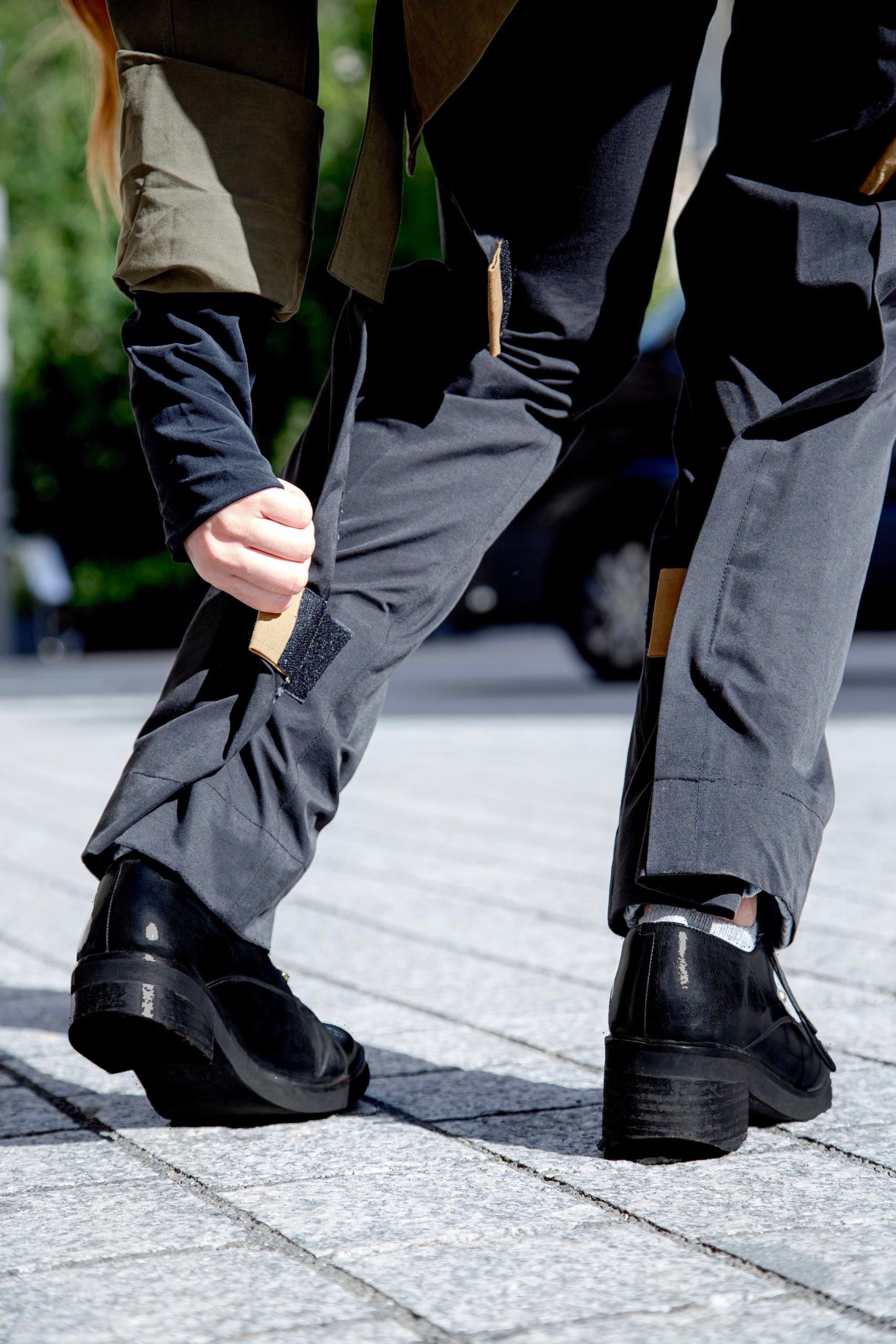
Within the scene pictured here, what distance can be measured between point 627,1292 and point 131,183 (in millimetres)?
1088

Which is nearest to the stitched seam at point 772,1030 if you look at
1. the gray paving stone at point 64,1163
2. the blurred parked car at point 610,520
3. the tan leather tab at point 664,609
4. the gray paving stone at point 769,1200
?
the gray paving stone at point 769,1200

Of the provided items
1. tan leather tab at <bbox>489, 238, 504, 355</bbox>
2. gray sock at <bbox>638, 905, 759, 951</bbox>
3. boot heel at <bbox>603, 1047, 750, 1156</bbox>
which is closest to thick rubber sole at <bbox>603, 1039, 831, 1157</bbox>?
boot heel at <bbox>603, 1047, 750, 1156</bbox>

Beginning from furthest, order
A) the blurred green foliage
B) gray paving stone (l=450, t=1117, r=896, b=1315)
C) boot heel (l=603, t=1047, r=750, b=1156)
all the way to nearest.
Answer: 1. the blurred green foliage
2. boot heel (l=603, t=1047, r=750, b=1156)
3. gray paving stone (l=450, t=1117, r=896, b=1315)

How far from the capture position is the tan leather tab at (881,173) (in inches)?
60.9

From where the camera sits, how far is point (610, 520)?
25.3 feet

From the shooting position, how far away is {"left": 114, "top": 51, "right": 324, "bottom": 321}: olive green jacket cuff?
156cm

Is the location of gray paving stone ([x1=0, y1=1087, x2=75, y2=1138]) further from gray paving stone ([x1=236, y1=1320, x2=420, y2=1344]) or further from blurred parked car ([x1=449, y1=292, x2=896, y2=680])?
blurred parked car ([x1=449, y1=292, x2=896, y2=680])

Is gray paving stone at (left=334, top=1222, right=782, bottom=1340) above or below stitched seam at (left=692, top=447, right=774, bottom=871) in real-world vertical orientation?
below

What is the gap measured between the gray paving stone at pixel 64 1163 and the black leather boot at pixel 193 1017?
8 centimetres

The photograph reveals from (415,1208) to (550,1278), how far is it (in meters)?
0.21

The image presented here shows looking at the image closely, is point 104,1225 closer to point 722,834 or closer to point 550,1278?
point 550,1278

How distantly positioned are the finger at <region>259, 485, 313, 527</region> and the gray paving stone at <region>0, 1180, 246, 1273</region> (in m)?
0.62

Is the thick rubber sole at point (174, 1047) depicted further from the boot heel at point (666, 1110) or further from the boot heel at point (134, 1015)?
the boot heel at point (666, 1110)

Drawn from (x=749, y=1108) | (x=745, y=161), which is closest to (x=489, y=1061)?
(x=749, y=1108)
